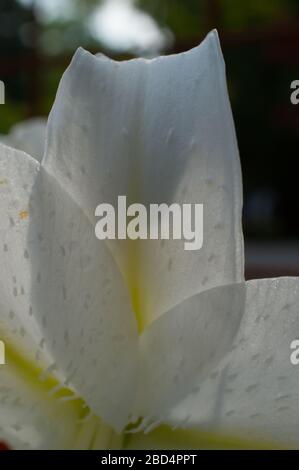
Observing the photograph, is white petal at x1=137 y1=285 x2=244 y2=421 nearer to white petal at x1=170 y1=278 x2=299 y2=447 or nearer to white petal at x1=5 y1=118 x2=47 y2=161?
white petal at x1=170 y1=278 x2=299 y2=447

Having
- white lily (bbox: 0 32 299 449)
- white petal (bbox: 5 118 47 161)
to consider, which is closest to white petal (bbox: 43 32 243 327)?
white lily (bbox: 0 32 299 449)

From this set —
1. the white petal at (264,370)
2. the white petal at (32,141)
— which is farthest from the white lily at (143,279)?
the white petal at (32,141)

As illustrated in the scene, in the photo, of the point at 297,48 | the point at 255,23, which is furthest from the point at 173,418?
the point at 255,23

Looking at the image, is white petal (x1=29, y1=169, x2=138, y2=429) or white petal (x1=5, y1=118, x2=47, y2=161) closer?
white petal (x1=29, y1=169, x2=138, y2=429)

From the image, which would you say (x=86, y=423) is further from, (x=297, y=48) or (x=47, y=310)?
(x=297, y=48)

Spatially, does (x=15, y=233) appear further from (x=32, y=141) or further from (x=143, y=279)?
(x=32, y=141)

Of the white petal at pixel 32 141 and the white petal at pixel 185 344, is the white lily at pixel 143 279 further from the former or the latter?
the white petal at pixel 32 141

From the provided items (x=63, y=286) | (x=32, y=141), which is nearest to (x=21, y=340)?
(x=63, y=286)

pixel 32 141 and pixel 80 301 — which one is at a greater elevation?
pixel 32 141
